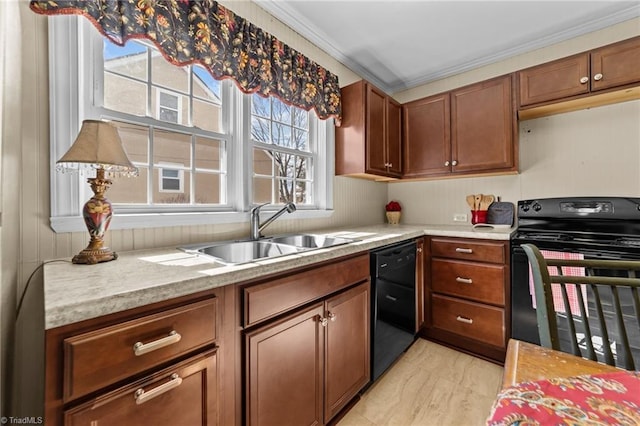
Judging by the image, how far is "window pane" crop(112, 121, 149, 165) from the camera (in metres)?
1.36

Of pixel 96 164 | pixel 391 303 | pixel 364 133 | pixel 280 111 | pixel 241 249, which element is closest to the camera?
pixel 96 164

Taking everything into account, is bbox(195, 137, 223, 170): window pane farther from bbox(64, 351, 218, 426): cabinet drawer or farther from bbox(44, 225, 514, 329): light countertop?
bbox(64, 351, 218, 426): cabinet drawer

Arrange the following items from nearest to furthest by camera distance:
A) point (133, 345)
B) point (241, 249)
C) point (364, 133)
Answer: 1. point (133, 345)
2. point (241, 249)
3. point (364, 133)

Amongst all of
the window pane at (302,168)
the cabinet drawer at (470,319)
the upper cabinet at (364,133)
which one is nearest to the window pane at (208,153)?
the window pane at (302,168)

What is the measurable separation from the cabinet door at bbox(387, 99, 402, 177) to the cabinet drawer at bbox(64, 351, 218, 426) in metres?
2.21

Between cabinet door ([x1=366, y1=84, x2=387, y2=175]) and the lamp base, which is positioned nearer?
the lamp base

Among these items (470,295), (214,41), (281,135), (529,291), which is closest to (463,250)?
(470,295)

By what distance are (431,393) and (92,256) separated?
196 centimetres

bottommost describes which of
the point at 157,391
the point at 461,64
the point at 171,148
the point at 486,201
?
the point at 157,391

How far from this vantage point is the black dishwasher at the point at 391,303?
5.35 feet

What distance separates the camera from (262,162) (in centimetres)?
198

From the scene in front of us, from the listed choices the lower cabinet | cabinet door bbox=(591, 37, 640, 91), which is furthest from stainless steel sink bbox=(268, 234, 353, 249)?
cabinet door bbox=(591, 37, 640, 91)

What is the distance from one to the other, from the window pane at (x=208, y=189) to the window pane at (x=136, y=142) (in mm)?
292

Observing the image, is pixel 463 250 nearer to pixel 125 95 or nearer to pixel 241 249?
pixel 241 249
